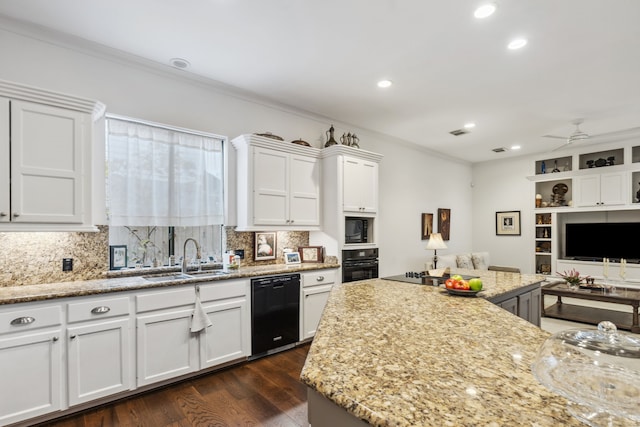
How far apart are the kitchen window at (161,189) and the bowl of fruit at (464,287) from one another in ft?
8.31

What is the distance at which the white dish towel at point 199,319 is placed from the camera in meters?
2.85

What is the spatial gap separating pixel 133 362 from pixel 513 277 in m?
3.44

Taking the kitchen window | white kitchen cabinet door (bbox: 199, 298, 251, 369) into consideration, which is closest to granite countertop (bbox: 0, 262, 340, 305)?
the kitchen window

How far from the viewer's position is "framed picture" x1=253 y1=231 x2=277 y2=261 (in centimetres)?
391

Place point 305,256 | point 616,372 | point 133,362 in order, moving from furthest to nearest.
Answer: point 305,256
point 133,362
point 616,372

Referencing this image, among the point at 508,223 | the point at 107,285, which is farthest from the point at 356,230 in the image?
the point at 508,223

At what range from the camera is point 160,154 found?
3.29 m

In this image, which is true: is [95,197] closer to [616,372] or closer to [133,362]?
[133,362]

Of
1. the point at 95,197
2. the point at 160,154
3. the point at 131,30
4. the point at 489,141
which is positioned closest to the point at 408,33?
the point at 131,30

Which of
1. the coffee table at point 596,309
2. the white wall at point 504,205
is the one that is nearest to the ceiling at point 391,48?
the coffee table at point 596,309

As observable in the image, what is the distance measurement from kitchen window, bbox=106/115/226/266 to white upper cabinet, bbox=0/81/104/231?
44 centimetres

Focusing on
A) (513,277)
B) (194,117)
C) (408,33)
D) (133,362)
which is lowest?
(133,362)

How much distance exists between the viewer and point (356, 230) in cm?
447

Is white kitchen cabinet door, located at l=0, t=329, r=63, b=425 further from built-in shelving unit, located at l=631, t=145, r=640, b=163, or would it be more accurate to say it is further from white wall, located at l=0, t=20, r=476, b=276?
built-in shelving unit, located at l=631, t=145, r=640, b=163
